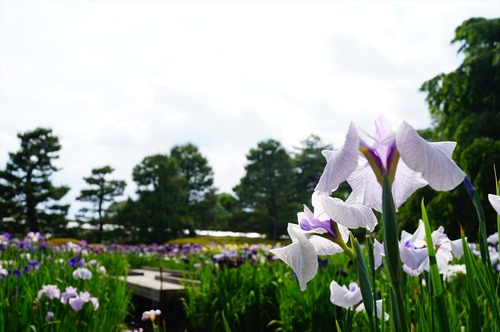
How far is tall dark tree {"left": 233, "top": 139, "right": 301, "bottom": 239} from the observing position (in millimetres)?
31734

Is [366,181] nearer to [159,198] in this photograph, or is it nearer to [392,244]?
[392,244]

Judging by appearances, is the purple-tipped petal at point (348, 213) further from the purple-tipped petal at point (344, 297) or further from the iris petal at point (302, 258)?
the purple-tipped petal at point (344, 297)

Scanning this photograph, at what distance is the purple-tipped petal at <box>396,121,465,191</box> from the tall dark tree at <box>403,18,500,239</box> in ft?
31.3

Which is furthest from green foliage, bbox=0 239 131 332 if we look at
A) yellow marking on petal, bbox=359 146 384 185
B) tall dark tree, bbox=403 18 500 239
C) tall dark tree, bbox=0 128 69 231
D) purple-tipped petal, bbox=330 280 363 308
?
tall dark tree, bbox=0 128 69 231

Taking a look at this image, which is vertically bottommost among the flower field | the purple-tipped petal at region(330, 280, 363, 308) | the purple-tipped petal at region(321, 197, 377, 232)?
the flower field

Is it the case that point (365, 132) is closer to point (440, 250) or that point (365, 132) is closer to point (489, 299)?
point (489, 299)

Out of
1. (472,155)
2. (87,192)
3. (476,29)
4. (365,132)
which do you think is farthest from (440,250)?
(87,192)

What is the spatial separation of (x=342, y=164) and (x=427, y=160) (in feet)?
0.35

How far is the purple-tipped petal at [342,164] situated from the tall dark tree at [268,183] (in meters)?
30.8

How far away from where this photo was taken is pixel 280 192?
31844 millimetres

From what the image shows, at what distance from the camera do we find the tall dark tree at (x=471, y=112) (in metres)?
9.55

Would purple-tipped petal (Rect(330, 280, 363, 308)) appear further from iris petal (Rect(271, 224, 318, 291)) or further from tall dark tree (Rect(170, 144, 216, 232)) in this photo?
tall dark tree (Rect(170, 144, 216, 232))

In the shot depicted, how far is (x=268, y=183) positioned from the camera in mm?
32250

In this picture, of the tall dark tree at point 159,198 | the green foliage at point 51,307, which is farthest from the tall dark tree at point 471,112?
the tall dark tree at point 159,198
